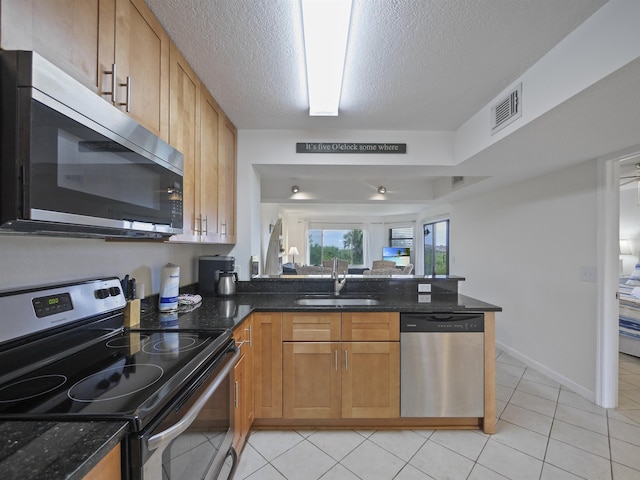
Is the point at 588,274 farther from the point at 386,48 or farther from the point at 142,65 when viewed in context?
the point at 142,65

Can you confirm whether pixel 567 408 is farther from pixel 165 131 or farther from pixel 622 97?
pixel 165 131

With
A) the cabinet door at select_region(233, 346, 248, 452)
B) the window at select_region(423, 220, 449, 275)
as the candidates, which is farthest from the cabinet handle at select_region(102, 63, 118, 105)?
the window at select_region(423, 220, 449, 275)

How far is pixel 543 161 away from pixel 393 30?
1920mm

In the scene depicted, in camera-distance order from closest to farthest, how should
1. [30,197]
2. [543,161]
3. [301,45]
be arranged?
[30,197] < [301,45] < [543,161]

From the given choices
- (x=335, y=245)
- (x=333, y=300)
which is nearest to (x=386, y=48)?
(x=333, y=300)

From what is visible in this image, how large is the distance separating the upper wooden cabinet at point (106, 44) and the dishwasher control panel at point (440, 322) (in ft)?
5.98

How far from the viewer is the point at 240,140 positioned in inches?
98.4

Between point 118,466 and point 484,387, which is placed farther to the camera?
point 484,387

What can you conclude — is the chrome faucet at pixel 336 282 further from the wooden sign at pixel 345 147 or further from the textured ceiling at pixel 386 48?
the textured ceiling at pixel 386 48

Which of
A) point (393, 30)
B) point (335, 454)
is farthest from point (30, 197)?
point (335, 454)

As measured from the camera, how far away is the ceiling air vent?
5.60 feet

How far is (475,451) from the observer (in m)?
1.75

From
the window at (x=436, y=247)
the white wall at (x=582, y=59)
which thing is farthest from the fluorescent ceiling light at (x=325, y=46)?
the window at (x=436, y=247)

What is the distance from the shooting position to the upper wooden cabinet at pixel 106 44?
740 mm
